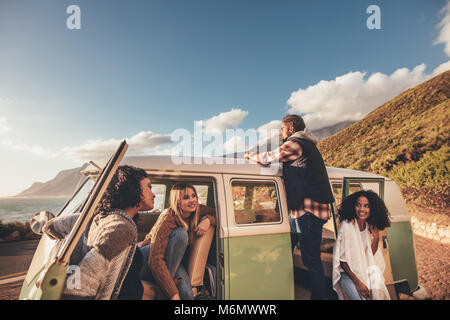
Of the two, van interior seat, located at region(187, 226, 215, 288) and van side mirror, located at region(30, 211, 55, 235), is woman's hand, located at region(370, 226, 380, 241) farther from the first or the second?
van side mirror, located at region(30, 211, 55, 235)

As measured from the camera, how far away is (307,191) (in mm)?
2697

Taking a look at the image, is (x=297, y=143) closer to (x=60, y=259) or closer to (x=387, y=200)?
(x=387, y=200)

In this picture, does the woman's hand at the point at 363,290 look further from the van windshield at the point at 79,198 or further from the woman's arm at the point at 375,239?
the van windshield at the point at 79,198

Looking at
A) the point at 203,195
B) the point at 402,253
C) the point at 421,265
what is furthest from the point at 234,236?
the point at 421,265

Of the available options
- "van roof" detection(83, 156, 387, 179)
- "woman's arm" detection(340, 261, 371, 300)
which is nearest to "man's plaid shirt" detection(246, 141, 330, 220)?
"van roof" detection(83, 156, 387, 179)

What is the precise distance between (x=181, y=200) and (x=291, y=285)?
1.50 metres

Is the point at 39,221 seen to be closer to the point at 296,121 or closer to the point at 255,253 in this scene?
the point at 255,253

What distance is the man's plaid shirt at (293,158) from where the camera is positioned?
8.68ft

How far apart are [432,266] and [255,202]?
21.2ft

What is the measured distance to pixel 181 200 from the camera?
8.41ft

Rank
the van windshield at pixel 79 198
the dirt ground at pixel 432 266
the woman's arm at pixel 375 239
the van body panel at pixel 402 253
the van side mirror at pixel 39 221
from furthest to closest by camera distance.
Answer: the dirt ground at pixel 432 266 → the van body panel at pixel 402 253 → the woman's arm at pixel 375 239 → the van windshield at pixel 79 198 → the van side mirror at pixel 39 221

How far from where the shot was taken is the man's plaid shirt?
2.65 m

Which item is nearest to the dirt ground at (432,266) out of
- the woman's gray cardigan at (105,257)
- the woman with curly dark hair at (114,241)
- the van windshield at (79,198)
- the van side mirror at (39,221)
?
the van windshield at (79,198)

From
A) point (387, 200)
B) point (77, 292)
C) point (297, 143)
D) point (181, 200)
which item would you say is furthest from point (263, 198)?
point (77, 292)
